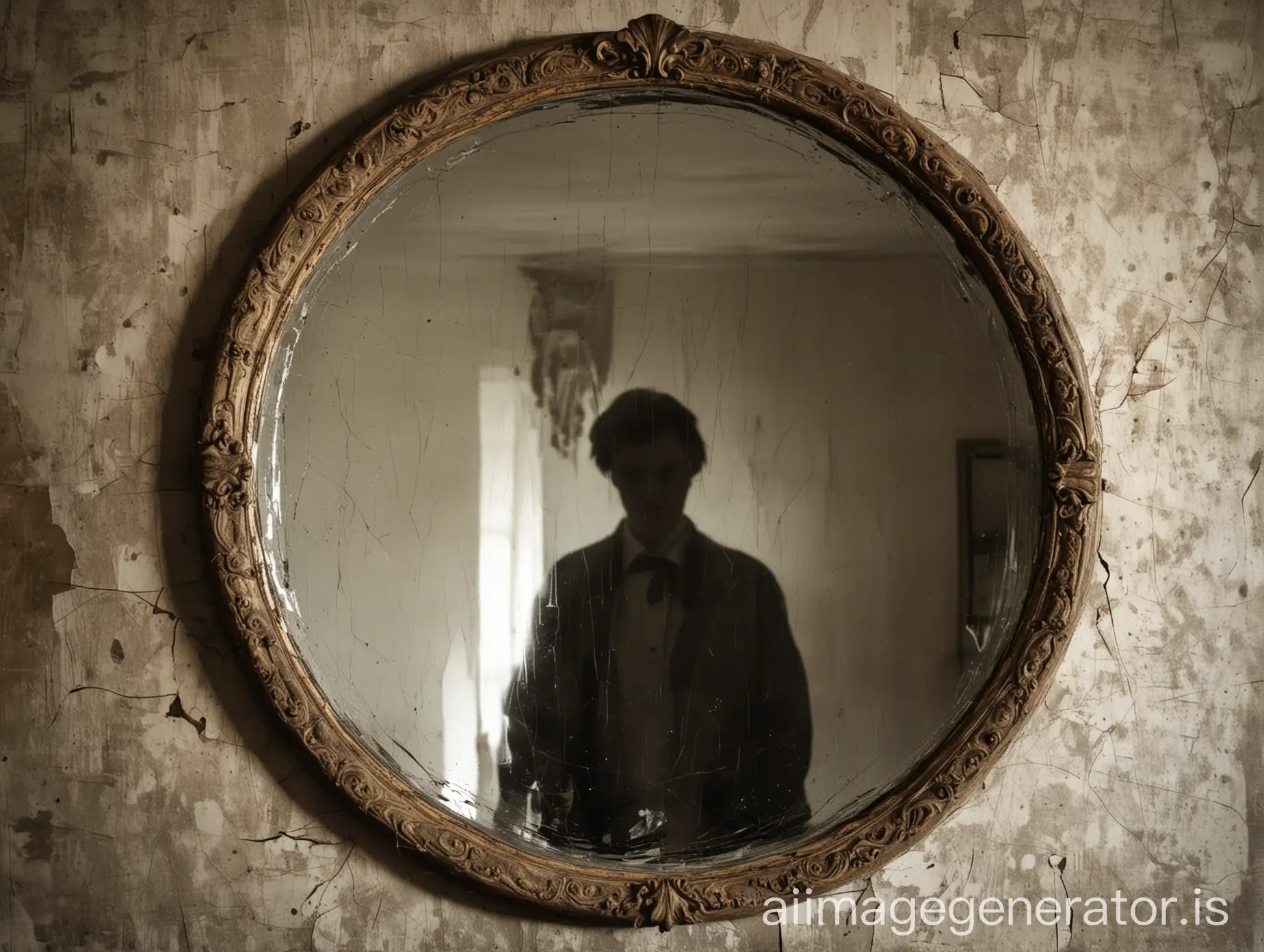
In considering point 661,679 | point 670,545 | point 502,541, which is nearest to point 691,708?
point 661,679

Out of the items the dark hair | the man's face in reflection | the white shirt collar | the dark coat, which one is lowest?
the dark coat

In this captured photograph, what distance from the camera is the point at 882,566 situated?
3.83 ft

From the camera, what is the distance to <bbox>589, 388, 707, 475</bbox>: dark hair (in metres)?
1.16

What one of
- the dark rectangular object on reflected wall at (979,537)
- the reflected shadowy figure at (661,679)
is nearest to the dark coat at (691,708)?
the reflected shadowy figure at (661,679)

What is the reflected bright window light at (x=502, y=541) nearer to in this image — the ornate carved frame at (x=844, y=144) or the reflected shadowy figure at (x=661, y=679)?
the reflected shadowy figure at (x=661, y=679)

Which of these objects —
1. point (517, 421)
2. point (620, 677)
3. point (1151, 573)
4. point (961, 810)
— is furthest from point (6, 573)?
point (1151, 573)

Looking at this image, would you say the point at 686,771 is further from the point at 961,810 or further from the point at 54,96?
the point at 54,96

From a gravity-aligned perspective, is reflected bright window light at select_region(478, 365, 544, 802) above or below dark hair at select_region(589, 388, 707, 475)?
below

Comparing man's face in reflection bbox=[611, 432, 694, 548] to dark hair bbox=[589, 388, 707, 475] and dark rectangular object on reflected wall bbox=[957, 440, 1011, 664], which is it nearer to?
dark hair bbox=[589, 388, 707, 475]

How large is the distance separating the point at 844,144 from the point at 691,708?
0.79m

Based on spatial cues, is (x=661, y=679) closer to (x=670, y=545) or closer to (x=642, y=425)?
(x=670, y=545)

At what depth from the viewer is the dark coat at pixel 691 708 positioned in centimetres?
115

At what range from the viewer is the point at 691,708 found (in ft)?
3.80

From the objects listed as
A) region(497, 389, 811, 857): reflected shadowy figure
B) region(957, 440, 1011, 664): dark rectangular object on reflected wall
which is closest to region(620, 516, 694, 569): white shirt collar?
region(497, 389, 811, 857): reflected shadowy figure
